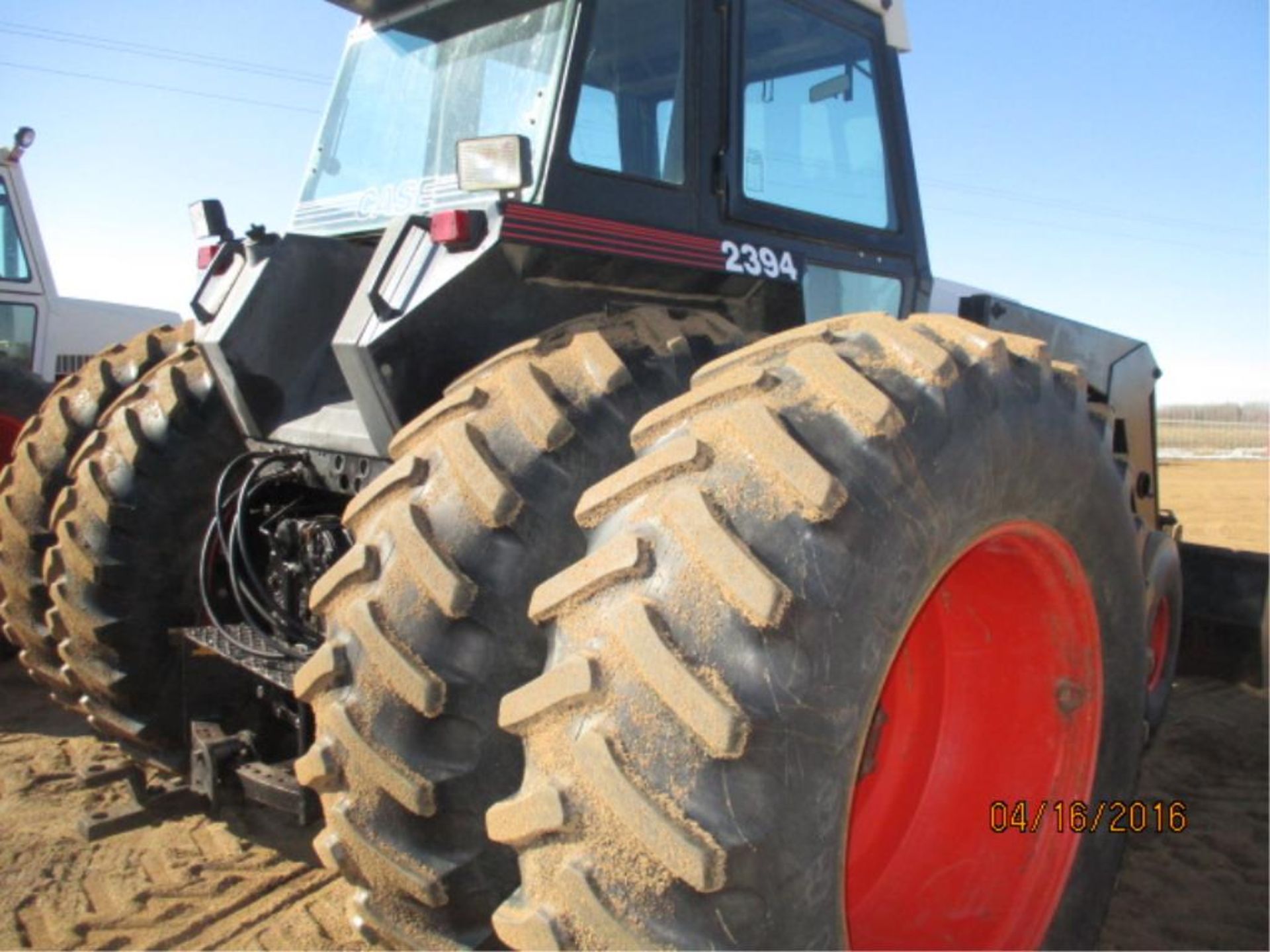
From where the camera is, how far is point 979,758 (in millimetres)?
2428

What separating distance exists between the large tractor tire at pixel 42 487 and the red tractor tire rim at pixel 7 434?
1.84 m

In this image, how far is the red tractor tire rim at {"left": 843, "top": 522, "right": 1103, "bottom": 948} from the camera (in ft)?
7.40

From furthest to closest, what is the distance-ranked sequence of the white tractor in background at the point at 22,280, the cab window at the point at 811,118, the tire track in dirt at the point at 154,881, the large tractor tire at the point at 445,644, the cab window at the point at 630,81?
the white tractor in background at the point at 22,280 < the cab window at the point at 811,118 < the tire track in dirt at the point at 154,881 < the cab window at the point at 630,81 < the large tractor tire at the point at 445,644

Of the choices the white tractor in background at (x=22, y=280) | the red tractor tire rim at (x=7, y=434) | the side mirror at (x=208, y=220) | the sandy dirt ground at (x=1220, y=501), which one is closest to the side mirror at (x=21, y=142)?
the white tractor in background at (x=22, y=280)

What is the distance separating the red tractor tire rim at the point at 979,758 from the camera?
226 centimetres

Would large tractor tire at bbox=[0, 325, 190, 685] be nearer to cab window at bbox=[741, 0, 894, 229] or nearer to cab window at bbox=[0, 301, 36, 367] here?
cab window at bbox=[741, 0, 894, 229]

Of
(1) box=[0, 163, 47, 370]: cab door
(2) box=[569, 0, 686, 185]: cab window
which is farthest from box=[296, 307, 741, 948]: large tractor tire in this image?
(1) box=[0, 163, 47, 370]: cab door

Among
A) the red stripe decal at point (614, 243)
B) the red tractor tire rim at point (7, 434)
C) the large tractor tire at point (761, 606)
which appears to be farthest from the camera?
the red tractor tire rim at point (7, 434)

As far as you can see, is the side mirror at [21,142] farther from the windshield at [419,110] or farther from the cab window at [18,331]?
the windshield at [419,110]

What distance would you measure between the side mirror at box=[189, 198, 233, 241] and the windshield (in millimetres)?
249

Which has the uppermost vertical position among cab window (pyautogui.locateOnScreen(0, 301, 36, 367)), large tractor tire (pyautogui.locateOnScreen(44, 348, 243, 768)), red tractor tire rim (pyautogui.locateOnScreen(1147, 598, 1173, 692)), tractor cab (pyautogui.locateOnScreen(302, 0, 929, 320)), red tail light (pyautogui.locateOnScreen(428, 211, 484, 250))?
tractor cab (pyautogui.locateOnScreen(302, 0, 929, 320))

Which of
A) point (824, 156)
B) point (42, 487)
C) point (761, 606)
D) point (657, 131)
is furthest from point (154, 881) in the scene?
point (824, 156)

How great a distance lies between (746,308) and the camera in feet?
9.95
